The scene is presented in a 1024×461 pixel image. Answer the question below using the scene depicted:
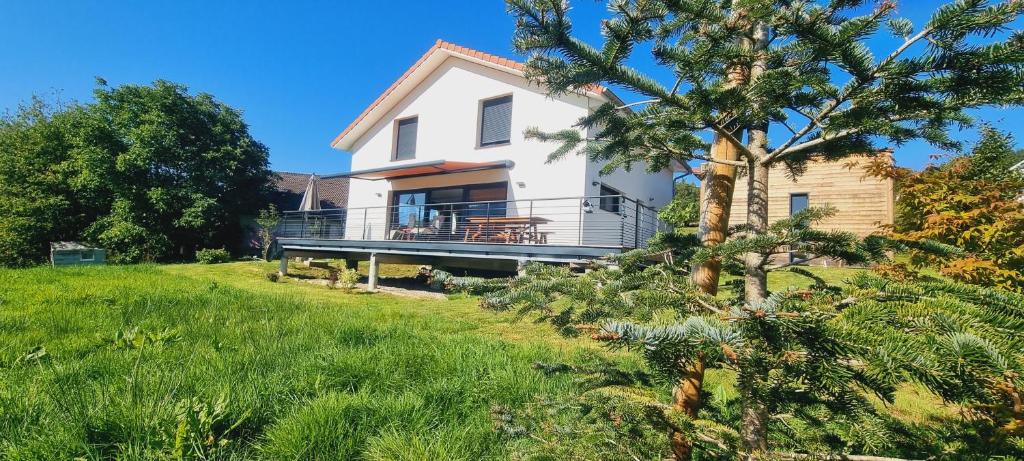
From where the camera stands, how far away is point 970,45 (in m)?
0.96

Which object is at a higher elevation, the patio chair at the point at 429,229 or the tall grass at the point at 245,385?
the patio chair at the point at 429,229

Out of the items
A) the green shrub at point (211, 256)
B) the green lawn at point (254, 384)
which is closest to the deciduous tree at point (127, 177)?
the green shrub at point (211, 256)

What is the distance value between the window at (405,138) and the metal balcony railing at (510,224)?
196cm

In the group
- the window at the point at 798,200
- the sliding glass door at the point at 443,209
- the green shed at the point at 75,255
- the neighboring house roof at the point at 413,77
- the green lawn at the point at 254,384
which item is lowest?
the green shed at the point at 75,255

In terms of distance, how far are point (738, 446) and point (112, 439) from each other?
2.48 meters

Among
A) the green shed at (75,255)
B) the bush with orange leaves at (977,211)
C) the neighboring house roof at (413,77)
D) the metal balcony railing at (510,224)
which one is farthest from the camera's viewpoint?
the green shed at (75,255)

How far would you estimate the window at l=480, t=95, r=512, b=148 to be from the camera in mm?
12359

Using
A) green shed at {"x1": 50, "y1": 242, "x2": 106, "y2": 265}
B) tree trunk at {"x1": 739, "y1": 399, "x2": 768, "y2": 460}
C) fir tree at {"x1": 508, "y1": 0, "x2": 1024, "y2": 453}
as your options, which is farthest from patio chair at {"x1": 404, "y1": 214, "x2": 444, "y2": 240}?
green shed at {"x1": 50, "y1": 242, "x2": 106, "y2": 265}

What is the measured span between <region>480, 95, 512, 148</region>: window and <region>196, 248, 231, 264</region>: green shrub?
1355 cm

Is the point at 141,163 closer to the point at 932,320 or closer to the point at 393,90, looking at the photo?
the point at 393,90

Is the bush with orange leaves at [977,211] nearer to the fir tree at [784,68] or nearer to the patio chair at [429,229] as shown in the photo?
the fir tree at [784,68]

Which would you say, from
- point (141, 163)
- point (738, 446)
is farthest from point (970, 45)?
point (141, 163)

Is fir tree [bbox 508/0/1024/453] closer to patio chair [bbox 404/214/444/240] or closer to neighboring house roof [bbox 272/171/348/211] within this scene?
patio chair [bbox 404/214/444/240]

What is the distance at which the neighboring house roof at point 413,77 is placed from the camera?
12.1 meters
